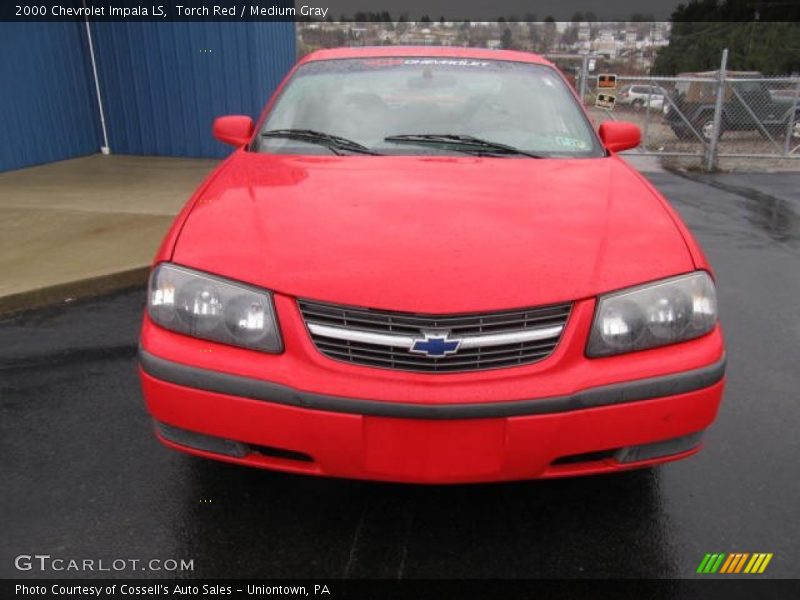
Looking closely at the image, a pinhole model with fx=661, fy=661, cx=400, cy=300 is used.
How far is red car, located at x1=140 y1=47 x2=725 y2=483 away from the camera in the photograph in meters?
1.88

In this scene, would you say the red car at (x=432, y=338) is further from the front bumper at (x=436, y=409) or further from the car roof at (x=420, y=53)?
the car roof at (x=420, y=53)

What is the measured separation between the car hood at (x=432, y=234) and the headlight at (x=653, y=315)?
45 mm

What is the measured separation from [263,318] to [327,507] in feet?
2.78

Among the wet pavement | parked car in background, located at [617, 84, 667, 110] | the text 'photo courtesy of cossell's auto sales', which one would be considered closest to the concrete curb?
the wet pavement

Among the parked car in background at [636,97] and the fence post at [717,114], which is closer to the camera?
the fence post at [717,114]

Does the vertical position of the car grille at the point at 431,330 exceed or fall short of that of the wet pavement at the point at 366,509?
it exceeds it

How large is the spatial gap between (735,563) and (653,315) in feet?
2.96

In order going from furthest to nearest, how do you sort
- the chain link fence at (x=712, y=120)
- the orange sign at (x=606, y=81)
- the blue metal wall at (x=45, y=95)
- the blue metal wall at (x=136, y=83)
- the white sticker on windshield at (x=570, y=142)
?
the chain link fence at (x=712, y=120), the orange sign at (x=606, y=81), the blue metal wall at (x=136, y=83), the blue metal wall at (x=45, y=95), the white sticker on windshield at (x=570, y=142)

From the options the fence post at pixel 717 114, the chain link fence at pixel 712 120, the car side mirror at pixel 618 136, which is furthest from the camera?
the chain link fence at pixel 712 120

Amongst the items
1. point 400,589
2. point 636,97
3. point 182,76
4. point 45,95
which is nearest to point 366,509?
point 400,589

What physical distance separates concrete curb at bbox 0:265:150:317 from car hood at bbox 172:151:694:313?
2386 millimetres

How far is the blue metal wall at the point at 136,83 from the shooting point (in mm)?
8625

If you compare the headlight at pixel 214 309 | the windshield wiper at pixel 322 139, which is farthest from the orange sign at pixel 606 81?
the headlight at pixel 214 309

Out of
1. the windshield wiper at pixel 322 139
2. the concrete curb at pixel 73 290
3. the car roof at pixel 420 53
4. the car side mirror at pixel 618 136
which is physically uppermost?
the car roof at pixel 420 53
